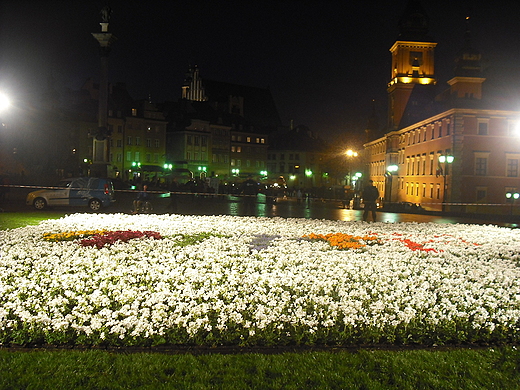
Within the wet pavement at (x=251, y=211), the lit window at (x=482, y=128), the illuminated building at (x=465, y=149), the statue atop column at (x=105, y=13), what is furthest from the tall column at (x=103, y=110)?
the lit window at (x=482, y=128)

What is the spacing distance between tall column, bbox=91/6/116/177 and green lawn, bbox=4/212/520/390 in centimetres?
4048

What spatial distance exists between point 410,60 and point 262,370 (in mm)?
92544

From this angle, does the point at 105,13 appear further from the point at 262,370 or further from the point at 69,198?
the point at 262,370

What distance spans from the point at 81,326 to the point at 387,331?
3.94 meters

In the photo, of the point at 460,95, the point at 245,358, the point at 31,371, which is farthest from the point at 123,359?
the point at 460,95

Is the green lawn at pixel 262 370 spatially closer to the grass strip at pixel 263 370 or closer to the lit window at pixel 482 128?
the grass strip at pixel 263 370

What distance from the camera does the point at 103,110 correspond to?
46.1m

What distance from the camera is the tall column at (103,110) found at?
45.1 metres

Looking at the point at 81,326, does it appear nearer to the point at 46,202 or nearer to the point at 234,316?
the point at 234,316

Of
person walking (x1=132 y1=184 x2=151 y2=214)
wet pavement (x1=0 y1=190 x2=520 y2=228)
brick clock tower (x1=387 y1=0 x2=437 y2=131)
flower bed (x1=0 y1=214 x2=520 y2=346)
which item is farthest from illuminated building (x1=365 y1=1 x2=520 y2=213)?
flower bed (x1=0 y1=214 x2=520 y2=346)

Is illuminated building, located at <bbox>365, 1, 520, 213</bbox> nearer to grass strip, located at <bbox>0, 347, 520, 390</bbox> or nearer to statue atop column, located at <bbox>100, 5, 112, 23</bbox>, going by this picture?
statue atop column, located at <bbox>100, 5, 112, 23</bbox>

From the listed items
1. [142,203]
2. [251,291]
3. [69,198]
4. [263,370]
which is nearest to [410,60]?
[142,203]

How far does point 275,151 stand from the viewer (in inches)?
5030

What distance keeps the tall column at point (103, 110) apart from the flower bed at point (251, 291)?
29941mm
